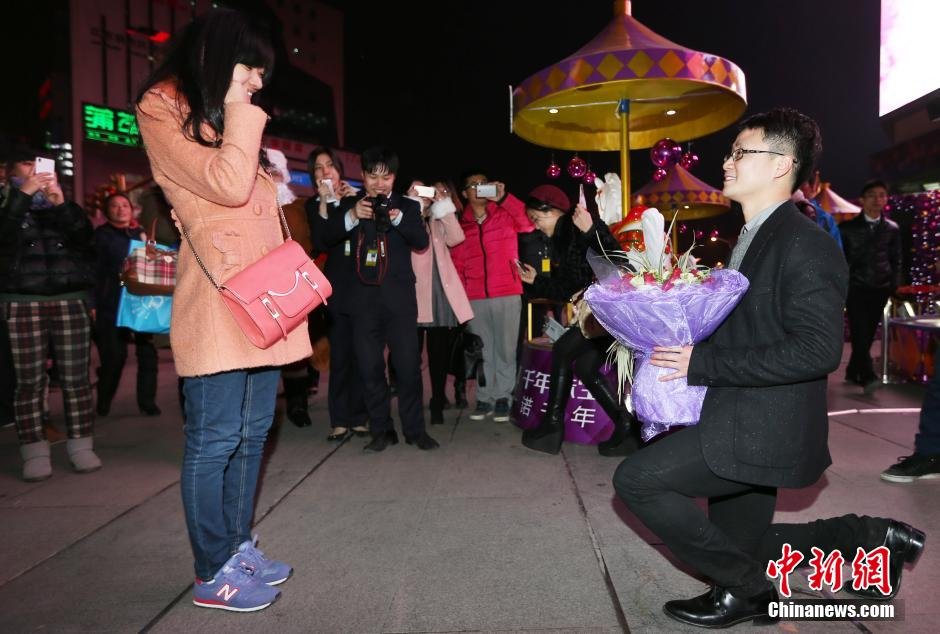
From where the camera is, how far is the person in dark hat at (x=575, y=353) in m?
4.39

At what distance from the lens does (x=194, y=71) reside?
7.30 feet

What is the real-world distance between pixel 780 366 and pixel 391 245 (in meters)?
3.25

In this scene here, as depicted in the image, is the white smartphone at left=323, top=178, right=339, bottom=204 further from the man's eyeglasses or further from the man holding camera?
the man's eyeglasses

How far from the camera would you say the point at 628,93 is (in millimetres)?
5355

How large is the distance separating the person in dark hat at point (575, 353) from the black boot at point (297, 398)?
205 cm

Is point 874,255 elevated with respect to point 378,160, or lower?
lower

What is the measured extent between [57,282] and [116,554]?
2.06 meters

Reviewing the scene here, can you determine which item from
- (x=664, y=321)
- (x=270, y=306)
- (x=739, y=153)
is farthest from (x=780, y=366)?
(x=270, y=306)

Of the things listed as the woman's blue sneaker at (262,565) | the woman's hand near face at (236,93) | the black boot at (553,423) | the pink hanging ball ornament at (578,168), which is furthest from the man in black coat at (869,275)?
the woman's hand near face at (236,93)

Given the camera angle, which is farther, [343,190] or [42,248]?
[343,190]

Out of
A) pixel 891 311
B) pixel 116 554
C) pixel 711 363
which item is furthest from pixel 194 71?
pixel 891 311

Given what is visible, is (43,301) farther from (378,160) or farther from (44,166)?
(378,160)

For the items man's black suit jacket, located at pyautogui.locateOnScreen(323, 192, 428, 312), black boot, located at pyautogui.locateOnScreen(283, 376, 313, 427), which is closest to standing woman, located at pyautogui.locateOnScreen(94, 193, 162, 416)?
black boot, located at pyautogui.locateOnScreen(283, 376, 313, 427)

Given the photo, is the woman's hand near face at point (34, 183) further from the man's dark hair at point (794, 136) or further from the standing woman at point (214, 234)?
the man's dark hair at point (794, 136)
